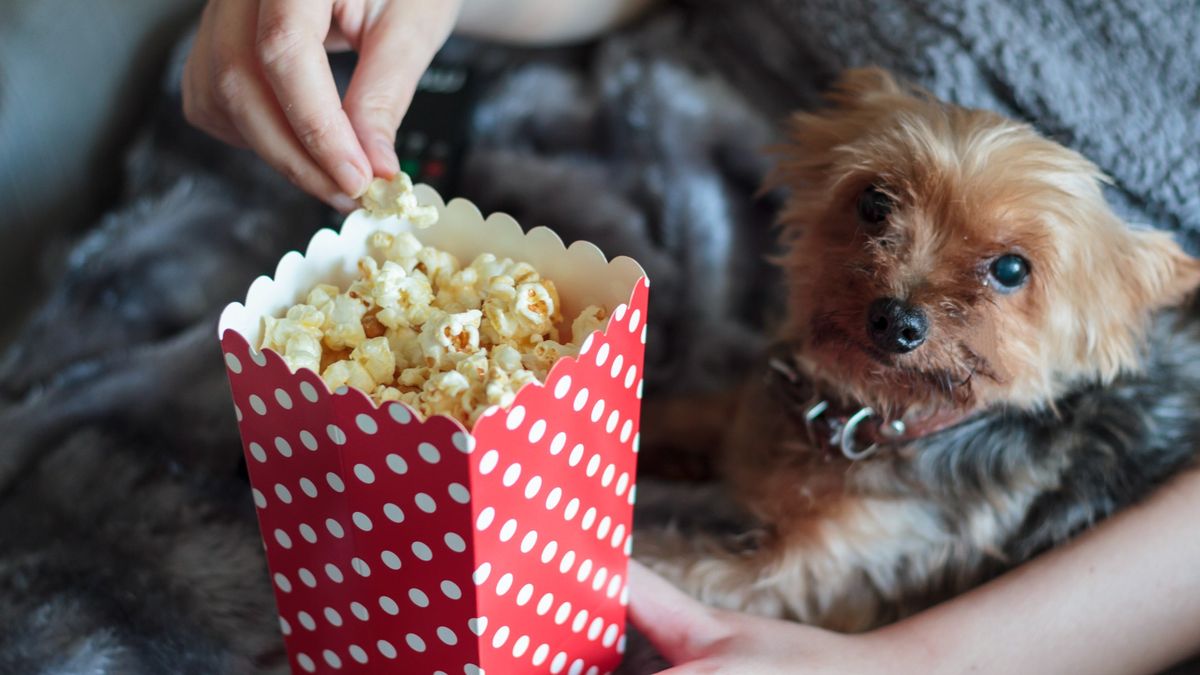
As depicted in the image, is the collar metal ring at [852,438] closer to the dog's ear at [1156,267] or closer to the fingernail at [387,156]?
the dog's ear at [1156,267]

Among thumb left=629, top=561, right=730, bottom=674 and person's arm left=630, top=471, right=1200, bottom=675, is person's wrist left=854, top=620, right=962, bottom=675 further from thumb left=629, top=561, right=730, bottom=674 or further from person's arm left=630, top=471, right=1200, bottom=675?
thumb left=629, top=561, right=730, bottom=674

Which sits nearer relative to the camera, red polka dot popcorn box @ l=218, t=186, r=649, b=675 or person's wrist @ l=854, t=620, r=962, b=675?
red polka dot popcorn box @ l=218, t=186, r=649, b=675

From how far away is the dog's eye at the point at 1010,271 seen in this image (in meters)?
1.01

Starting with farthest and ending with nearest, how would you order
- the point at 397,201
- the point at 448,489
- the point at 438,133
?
the point at 438,133, the point at 397,201, the point at 448,489

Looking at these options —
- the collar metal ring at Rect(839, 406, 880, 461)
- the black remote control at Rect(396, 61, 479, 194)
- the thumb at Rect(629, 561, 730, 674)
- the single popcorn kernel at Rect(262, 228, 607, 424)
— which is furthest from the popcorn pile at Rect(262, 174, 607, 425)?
the black remote control at Rect(396, 61, 479, 194)

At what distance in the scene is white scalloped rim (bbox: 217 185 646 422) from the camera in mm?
790

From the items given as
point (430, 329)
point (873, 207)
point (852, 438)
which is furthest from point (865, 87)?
point (430, 329)

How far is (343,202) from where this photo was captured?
0.89 m

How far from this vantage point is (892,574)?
3.83 ft

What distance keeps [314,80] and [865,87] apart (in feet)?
2.19

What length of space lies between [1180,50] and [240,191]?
50.5 inches

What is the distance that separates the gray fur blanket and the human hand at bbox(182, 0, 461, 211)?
445 millimetres

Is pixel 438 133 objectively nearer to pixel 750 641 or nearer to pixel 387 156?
pixel 387 156

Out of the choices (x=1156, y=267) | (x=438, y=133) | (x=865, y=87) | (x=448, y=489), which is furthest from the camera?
(x=438, y=133)
